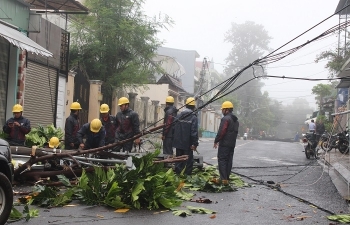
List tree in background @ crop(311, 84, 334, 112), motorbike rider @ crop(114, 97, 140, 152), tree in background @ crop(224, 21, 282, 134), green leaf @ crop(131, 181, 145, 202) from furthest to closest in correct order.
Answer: tree in background @ crop(224, 21, 282, 134), tree in background @ crop(311, 84, 334, 112), motorbike rider @ crop(114, 97, 140, 152), green leaf @ crop(131, 181, 145, 202)

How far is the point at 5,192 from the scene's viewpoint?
6.20 meters

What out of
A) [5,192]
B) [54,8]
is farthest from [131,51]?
[5,192]

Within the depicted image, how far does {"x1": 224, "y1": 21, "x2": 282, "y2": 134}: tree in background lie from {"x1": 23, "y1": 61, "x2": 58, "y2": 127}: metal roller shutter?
6625cm

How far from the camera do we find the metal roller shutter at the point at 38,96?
66.1 feet

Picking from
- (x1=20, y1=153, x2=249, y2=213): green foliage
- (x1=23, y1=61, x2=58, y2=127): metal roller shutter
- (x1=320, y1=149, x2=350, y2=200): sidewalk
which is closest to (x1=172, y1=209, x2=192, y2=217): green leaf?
(x1=20, y1=153, x2=249, y2=213): green foliage

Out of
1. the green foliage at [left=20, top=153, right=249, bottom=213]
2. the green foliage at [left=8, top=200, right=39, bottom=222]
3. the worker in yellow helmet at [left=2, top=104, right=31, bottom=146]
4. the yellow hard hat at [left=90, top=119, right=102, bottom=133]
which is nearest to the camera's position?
the green foliage at [left=8, top=200, right=39, bottom=222]

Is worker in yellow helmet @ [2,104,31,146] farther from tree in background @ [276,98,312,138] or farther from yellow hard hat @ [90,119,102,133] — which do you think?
tree in background @ [276,98,312,138]

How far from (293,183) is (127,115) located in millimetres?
4407

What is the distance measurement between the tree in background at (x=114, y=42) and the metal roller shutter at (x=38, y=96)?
652 centimetres

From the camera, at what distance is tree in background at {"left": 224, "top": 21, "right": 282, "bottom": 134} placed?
87.6 m

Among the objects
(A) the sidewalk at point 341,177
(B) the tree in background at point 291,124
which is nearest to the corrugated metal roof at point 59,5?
(A) the sidewalk at point 341,177

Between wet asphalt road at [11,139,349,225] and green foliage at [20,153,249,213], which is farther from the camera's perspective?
green foliage at [20,153,249,213]

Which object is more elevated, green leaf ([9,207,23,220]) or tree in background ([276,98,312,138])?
tree in background ([276,98,312,138])

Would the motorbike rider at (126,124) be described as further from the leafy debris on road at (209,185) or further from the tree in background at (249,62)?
the tree in background at (249,62)
